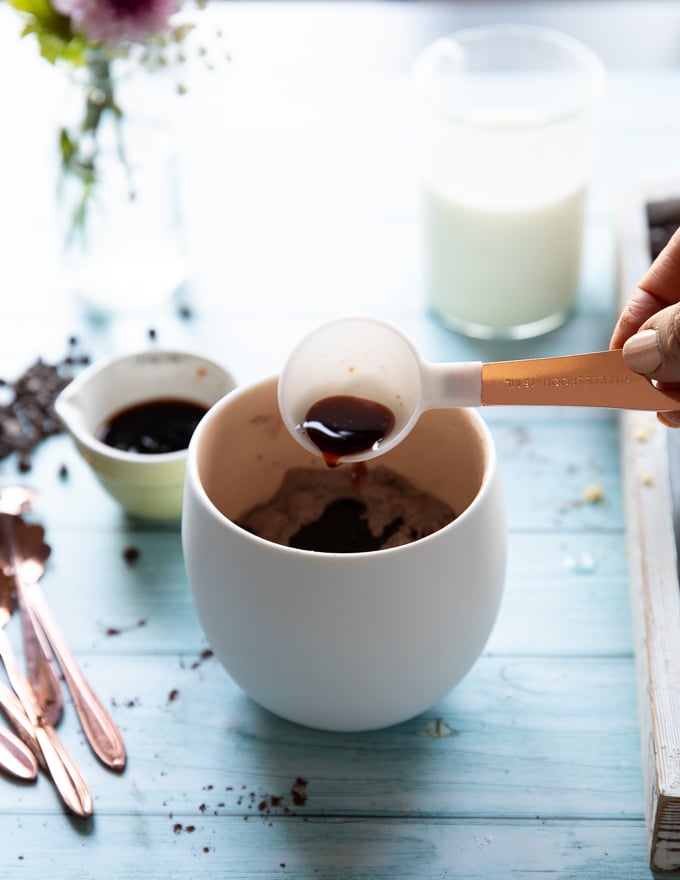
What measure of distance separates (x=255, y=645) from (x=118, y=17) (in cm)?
68

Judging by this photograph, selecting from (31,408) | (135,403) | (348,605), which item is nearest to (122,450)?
(135,403)

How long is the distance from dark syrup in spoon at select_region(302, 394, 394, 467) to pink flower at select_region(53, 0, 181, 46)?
48 cm

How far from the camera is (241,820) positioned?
871mm

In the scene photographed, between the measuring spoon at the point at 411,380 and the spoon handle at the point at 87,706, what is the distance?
0.29 metres

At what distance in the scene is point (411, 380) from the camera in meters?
0.90

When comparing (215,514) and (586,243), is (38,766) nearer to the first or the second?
(215,514)

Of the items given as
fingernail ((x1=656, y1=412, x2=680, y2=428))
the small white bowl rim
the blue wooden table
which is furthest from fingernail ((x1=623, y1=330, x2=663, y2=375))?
the small white bowl rim

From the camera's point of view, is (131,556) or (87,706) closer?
(87,706)

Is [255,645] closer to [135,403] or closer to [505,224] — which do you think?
[135,403]

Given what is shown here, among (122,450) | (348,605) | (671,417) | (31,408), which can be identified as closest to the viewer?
(348,605)

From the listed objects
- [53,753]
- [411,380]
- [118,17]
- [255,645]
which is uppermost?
[118,17]

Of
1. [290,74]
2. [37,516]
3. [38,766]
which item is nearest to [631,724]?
[38,766]

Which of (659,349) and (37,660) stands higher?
(659,349)

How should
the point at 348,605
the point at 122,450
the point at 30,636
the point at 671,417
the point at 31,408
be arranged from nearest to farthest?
the point at 348,605 < the point at 671,417 < the point at 30,636 < the point at 122,450 < the point at 31,408
